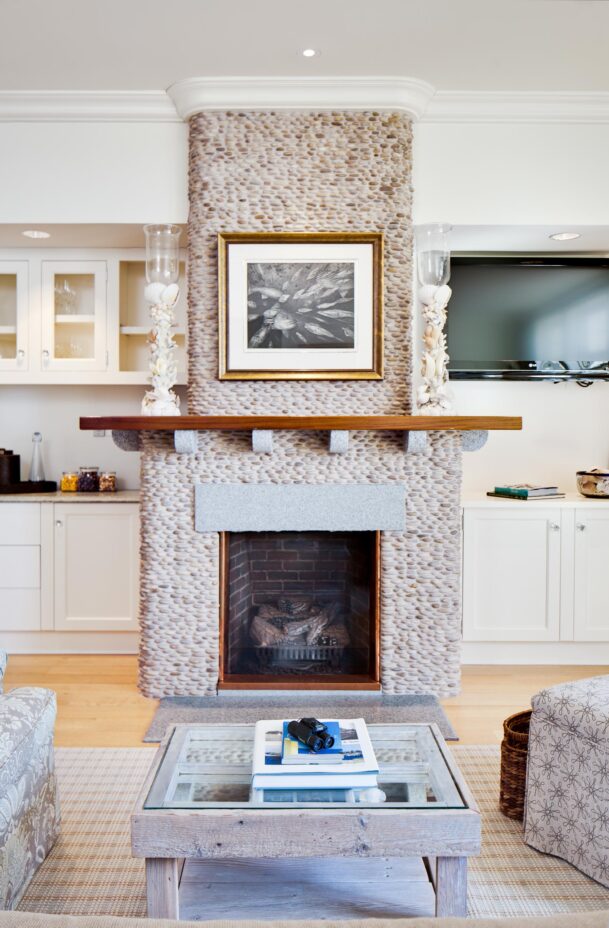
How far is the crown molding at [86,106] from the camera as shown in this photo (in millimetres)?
3359

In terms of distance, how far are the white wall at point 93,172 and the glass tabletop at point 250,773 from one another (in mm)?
2433

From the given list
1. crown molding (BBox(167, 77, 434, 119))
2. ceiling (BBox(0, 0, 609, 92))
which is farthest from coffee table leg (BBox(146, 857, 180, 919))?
crown molding (BBox(167, 77, 434, 119))

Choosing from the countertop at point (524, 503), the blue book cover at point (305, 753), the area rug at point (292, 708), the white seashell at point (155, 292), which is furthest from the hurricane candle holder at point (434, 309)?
the blue book cover at point (305, 753)

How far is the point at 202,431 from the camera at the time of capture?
3.29 m

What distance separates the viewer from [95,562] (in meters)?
3.79

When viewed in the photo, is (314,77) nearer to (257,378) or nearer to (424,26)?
(424,26)

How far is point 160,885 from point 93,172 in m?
3.02

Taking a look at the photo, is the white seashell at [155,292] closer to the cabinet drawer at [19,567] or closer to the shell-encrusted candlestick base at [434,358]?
the shell-encrusted candlestick base at [434,358]

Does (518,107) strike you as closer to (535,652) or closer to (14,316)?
(535,652)

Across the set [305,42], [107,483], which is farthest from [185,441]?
[305,42]

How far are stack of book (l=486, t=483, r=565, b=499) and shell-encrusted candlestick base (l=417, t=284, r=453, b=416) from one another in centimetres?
76

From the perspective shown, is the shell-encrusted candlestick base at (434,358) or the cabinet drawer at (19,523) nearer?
the shell-encrusted candlestick base at (434,358)

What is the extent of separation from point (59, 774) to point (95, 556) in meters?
1.39

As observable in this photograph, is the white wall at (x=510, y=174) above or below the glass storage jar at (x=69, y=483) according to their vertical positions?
above
